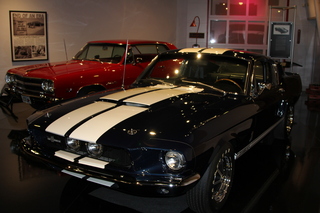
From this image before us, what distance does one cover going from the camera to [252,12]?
11266mm

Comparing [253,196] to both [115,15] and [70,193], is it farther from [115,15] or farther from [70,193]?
[115,15]

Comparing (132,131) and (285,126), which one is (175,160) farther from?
(285,126)

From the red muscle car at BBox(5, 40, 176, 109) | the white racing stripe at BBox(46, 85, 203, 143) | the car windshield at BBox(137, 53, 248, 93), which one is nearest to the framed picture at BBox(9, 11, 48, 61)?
the red muscle car at BBox(5, 40, 176, 109)

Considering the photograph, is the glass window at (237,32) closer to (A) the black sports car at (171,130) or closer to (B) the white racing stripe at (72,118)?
(A) the black sports car at (171,130)

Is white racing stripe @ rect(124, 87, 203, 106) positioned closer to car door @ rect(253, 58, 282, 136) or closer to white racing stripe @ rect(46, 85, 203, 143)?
white racing stripe @ rect(46, 85, 203, 143)

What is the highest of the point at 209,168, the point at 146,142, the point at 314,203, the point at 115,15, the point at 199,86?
the point at 115,15

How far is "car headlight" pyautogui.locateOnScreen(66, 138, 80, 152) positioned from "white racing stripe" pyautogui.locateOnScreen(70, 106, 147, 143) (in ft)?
0.32

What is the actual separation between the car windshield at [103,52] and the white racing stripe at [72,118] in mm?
3231

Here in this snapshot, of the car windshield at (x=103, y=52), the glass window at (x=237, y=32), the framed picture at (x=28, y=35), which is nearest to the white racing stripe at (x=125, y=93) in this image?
the car windshield at (x=103, y=52)

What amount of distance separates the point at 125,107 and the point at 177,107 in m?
0.47

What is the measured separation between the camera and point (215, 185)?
8.93 ft

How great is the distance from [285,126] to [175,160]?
2.87m

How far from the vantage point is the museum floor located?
2809 mm

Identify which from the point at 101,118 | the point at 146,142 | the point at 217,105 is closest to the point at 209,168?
the point at 146,142
